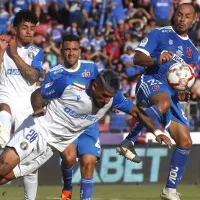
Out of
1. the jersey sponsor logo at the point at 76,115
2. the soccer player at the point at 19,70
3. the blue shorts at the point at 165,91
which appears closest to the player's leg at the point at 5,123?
the soccer player at the point at 19,70

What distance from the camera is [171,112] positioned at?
11.0 meters

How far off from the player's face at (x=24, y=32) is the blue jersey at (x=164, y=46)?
5.08ft

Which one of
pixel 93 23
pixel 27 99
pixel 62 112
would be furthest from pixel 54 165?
pixel 93 23

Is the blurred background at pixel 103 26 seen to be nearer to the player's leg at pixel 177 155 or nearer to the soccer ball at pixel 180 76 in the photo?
the player's leg at pixel 177 155

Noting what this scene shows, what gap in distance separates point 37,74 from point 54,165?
442 centimetres

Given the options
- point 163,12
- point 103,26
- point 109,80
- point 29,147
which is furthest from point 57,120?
point 103,26

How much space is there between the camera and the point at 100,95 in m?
8.80

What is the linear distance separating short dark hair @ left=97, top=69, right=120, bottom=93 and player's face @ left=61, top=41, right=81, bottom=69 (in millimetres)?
759

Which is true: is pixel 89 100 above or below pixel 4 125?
above

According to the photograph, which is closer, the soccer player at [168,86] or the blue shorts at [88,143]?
the blue shorts at [88,143]

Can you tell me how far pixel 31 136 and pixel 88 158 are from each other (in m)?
1.16

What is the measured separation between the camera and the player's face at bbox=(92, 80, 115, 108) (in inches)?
343

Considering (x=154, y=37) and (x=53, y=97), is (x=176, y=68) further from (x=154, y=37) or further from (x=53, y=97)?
(x=53, y=97)

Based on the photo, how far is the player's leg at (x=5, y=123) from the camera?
10336mm
